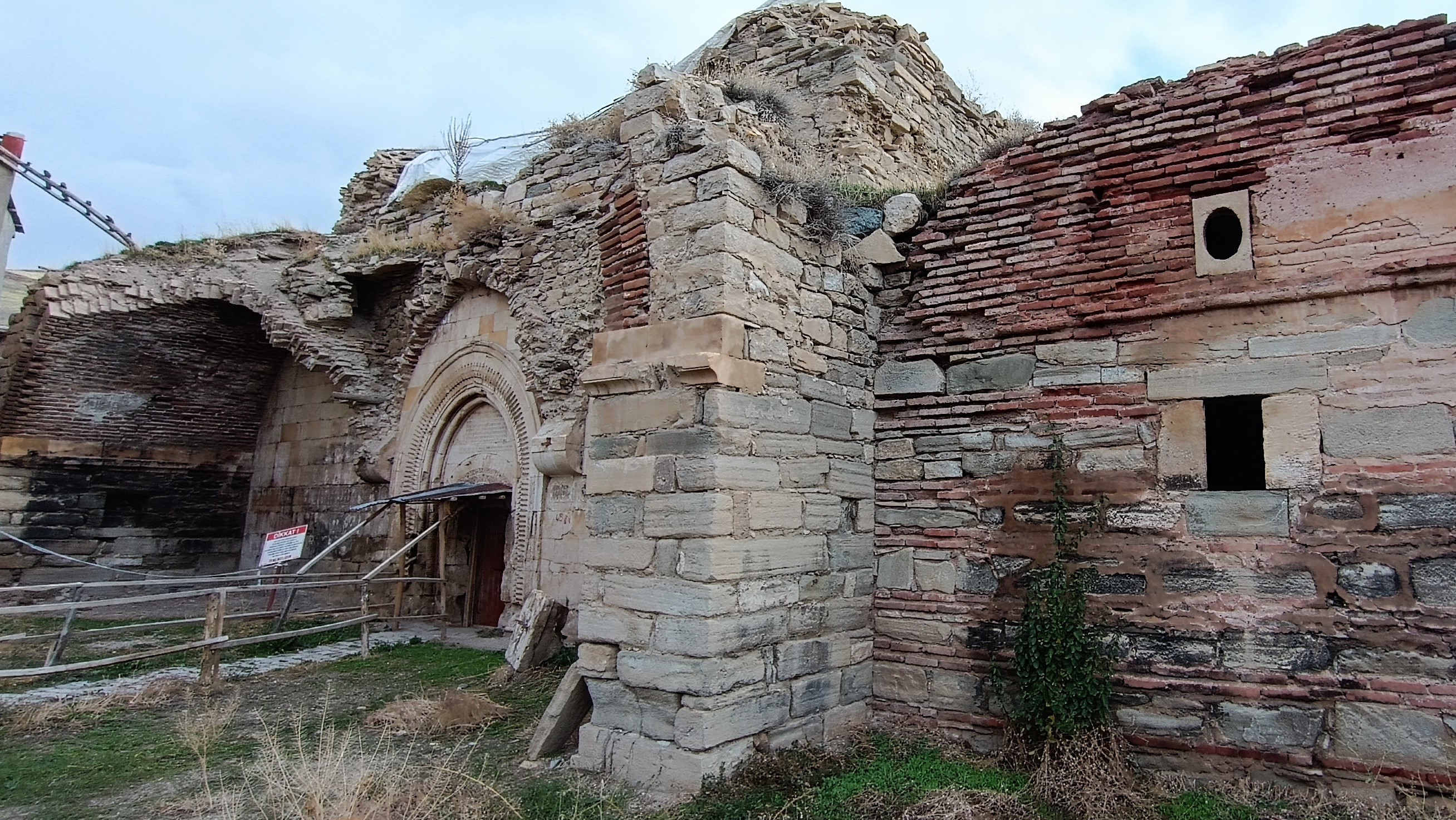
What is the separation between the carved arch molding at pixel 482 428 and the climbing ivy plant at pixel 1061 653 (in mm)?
5882

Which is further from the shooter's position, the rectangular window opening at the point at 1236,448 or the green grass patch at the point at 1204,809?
the rectangular window opening at the point at 1236,448

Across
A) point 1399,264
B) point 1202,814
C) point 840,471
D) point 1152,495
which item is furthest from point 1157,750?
point 1399,264

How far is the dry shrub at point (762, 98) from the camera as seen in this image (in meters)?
6.48

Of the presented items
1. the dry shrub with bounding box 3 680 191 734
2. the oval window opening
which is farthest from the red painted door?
the oval window opening

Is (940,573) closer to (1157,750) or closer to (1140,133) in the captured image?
(1157,750)

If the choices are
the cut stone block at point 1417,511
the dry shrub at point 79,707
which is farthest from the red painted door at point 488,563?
the cut stone block at point 1417,511

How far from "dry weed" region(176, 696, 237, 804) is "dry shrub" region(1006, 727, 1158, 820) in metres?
4.49

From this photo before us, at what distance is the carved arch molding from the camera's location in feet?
31.3

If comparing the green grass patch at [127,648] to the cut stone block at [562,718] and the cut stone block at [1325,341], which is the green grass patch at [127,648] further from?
the cut stone block at [1325,341]

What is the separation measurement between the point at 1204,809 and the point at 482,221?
31.1ft

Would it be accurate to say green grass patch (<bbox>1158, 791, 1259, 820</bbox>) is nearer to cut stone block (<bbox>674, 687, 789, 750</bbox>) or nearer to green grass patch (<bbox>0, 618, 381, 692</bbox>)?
cut stone block (<bbox>674, 687, 789, 750</bbox>)

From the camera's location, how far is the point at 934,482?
17.8 ft

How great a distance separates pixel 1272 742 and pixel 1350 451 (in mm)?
1503

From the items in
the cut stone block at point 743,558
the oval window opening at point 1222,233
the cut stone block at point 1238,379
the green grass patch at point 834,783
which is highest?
the oval window opening at point 1222,233
